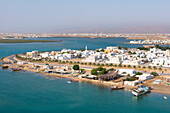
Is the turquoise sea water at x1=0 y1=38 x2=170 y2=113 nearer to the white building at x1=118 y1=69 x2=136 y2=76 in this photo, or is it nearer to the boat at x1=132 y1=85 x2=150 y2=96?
the boat at x1=132 y1=85 x2=150 y2=96

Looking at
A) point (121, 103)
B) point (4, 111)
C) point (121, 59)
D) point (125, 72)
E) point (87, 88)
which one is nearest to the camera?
point (4, 111)

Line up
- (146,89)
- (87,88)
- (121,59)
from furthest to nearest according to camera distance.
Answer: (121,59) < (87,88) < (146,89)

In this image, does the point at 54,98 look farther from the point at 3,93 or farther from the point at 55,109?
the point at 3,93

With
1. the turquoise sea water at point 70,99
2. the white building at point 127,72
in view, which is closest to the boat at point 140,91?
the turquoise sea water at point 70,99

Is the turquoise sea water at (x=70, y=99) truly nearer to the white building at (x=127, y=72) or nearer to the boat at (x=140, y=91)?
the boat at (x=140, y=91)

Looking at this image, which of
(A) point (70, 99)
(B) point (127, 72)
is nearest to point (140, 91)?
(A) point (70, 99)

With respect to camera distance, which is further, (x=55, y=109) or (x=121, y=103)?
(x=121, y=103)

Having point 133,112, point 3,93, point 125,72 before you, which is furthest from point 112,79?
point 3,93

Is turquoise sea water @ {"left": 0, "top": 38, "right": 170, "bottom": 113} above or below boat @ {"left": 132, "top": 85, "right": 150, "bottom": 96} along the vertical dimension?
below

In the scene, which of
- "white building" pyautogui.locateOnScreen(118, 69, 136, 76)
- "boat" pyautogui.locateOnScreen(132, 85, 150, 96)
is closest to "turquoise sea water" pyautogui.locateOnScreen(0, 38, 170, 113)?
"boat" pyautogui.locateOnScreen(132, 85, 150, 96)

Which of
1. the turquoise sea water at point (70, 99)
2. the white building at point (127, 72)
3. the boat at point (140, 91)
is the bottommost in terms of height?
the turquoise sea water at point (70, 99)

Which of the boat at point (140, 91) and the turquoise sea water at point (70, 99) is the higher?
the boat at point (140, 91)
